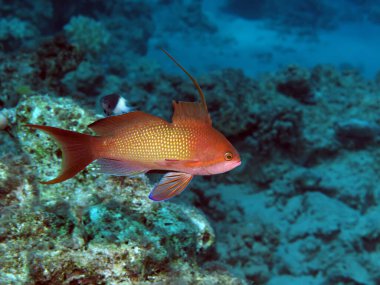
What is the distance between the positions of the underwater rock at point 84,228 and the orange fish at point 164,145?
0.83 meters

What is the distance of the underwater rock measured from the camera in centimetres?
214

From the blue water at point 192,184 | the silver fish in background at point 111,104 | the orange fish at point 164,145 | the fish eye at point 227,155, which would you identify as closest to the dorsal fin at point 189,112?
the orange fish at point 164,145

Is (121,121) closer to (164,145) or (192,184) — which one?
(164,145)

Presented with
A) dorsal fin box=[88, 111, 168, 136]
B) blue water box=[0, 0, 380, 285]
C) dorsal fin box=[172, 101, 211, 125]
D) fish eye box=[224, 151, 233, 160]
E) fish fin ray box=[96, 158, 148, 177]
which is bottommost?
blue water box=[0, 0, 380, 285]

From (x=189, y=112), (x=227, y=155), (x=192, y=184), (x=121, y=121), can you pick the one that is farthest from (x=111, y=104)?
(x=192, y=184)

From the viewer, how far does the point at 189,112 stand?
1.77m

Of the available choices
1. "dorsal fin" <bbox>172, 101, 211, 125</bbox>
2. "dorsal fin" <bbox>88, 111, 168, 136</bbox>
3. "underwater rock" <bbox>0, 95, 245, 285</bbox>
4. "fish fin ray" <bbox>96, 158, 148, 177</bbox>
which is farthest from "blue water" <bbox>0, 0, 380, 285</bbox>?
"dorsal fin" <bbox>172, 101, 211, 125</bbox>

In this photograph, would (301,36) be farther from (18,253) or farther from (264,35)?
(18,253)

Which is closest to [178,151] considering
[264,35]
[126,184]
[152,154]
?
[152,154]

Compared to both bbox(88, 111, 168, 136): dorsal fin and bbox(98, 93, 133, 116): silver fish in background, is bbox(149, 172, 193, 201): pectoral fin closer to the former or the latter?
bbox(88, 111, 168, 136): dorsal fin

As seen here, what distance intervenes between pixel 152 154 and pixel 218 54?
940 inches

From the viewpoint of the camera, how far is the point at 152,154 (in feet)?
5.65

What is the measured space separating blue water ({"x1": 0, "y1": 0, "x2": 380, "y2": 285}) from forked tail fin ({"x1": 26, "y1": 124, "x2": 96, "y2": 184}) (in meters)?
0.85

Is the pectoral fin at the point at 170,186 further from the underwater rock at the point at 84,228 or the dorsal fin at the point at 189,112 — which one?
the underwater rock at the point at 84,228
